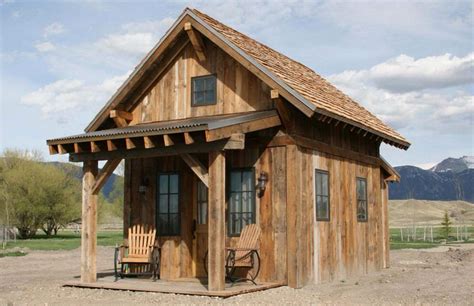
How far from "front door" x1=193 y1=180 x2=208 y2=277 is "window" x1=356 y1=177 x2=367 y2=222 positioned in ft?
13.2

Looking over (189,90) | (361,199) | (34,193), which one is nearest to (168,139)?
(189,90)

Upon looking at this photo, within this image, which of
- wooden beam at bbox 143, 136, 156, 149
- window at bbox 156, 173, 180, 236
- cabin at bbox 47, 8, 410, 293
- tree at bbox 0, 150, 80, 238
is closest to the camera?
wooden beam at bbox 143, 136, 156, 149

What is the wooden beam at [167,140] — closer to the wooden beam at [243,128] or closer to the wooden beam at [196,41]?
the wooden beam at [243,128]

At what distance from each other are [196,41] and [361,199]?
217 inches

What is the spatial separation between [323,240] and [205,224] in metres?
2.45

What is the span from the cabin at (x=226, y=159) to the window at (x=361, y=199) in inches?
2.0

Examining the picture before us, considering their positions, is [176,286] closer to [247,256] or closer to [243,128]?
[247,256]

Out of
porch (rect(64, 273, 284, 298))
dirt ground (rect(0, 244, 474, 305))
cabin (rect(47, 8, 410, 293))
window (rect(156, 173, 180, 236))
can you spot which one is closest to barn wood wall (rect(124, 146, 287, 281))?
cabin (rect(47, 8, 410, 293))

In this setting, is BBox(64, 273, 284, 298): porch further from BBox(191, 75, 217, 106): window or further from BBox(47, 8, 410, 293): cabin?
BBox(191, 75, 217, 106): window

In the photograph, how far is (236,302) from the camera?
974 centimetres

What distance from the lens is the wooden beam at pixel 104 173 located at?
12047mm

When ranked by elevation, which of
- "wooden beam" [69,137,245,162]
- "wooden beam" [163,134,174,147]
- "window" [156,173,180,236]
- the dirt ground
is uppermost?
"wooden beam" [163,134,174,147]

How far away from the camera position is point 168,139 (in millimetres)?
10594

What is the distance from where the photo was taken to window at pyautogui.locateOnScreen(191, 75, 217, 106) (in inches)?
517
